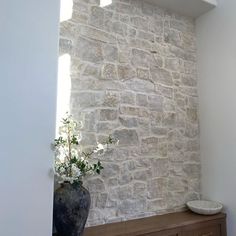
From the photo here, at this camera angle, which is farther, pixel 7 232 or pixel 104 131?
pixel 104 131

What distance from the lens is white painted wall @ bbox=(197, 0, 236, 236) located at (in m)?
2.61

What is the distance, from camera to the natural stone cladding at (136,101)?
2.28 m

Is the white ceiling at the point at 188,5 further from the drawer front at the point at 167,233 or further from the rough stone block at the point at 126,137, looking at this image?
the drawer front at the point at 167,233

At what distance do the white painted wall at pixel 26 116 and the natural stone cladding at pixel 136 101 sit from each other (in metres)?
0.60

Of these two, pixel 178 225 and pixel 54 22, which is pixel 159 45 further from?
pixel 178 225

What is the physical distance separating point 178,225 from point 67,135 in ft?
4.27

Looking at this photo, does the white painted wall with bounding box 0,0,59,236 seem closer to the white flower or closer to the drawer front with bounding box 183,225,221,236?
the white flower

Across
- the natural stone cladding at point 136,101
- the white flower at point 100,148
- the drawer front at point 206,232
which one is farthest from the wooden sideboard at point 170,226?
the white flower at point 100,148

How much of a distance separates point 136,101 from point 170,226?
123cm

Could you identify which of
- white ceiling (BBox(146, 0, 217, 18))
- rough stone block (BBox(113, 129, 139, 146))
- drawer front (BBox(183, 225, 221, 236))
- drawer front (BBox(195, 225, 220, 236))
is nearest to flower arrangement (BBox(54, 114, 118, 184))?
rough stone block (BBox(113, 129, 139, 146))

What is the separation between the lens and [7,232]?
141 centimetres

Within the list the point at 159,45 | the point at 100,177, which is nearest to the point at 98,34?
the point at 159,45

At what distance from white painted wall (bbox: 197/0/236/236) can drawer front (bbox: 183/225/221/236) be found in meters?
0.17

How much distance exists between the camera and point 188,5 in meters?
2.87
